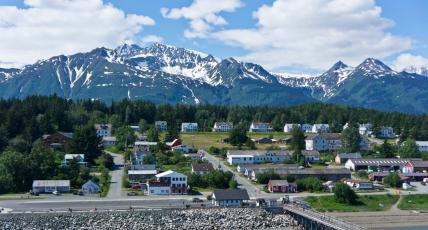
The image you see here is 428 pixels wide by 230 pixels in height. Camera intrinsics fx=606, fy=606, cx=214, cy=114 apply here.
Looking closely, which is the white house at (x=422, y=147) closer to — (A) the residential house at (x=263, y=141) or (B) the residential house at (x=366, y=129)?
(B) the residential house at (x=366, y=129)

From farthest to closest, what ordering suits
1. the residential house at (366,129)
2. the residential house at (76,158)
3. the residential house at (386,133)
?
the residential house at (366,129)
the residential house at (386,133)
the residential house at (76,158)

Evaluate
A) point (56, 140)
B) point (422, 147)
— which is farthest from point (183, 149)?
point (422, 147)

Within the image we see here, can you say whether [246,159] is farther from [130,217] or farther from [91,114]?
[91,114]

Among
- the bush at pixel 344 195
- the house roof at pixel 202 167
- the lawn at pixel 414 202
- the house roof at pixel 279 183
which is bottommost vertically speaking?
the lawn at pixel 414 202

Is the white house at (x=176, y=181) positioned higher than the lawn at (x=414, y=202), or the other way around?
the white house at (x=176, y=181)

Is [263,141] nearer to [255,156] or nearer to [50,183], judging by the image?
[255,156]

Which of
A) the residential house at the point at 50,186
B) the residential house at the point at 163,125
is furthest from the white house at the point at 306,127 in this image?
the residential house at the point at 50,186

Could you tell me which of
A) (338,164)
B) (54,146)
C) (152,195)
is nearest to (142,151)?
(54,146)

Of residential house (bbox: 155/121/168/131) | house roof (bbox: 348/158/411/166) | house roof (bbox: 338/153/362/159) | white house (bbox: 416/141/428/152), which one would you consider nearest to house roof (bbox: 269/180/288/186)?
house roof (bbox: 348/158/411/166)
